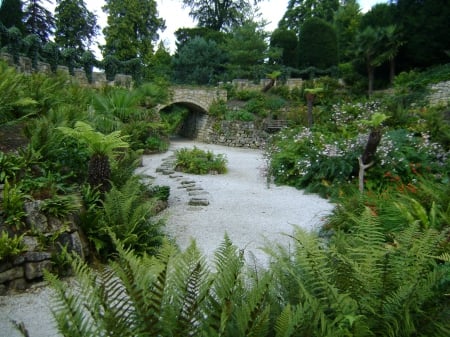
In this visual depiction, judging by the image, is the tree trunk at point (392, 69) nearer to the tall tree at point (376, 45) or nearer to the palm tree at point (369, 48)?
the tall tree at point (376, 45)

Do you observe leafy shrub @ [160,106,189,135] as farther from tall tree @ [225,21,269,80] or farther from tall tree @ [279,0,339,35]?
tall tree @ [279,0,339,35]

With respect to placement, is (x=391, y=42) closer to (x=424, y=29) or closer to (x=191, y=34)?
(x=424, y=29)

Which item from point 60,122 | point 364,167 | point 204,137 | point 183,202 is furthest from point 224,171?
point 204,137

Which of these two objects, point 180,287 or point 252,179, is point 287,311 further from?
point 252,179

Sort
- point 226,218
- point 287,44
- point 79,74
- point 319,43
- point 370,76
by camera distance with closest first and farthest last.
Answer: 1. point 226,218
2. point 79,74
3. point 370,76
4. point 319,43
5. point 287,44

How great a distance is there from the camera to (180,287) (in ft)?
5.34

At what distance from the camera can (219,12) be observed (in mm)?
28812

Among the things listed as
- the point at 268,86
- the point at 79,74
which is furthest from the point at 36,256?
the point at 268,86

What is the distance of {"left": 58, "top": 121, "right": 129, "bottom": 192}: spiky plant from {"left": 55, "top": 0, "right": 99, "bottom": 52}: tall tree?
20.7 m

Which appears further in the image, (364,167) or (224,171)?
(224,171)

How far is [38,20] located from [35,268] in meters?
25.2

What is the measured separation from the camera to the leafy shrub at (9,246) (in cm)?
324

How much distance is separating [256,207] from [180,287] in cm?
499

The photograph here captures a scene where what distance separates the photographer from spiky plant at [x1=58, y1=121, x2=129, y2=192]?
14.6 feet
